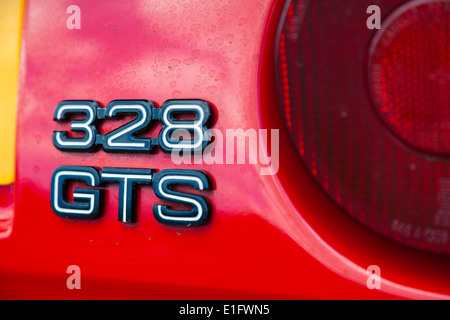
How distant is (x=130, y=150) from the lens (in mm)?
729

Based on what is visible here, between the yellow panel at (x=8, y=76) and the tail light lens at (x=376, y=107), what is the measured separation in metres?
0.56

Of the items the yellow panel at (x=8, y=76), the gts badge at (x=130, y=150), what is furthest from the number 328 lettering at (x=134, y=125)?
the yellow panel at (x=8, y=76)

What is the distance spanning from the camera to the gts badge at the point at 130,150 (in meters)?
0.69

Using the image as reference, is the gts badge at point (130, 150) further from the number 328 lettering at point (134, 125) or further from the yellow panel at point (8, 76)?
the yellow panel at point (8, 76)

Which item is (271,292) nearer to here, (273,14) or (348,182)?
(348,182)

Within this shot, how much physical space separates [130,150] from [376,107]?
411 millimetres

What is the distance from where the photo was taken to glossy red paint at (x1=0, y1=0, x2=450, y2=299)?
2.13ft

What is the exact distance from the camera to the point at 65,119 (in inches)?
31.2

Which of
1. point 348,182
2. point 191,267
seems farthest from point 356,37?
point 191,267

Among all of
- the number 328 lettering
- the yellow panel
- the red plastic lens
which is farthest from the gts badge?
the red plastic lens

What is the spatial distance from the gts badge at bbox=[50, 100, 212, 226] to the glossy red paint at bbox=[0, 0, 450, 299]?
2cm

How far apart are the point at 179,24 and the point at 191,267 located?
0.42 m

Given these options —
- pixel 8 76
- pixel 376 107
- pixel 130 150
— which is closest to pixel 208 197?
pixel 130 150

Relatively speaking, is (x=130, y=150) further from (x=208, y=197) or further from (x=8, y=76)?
(x=8, y=76)
